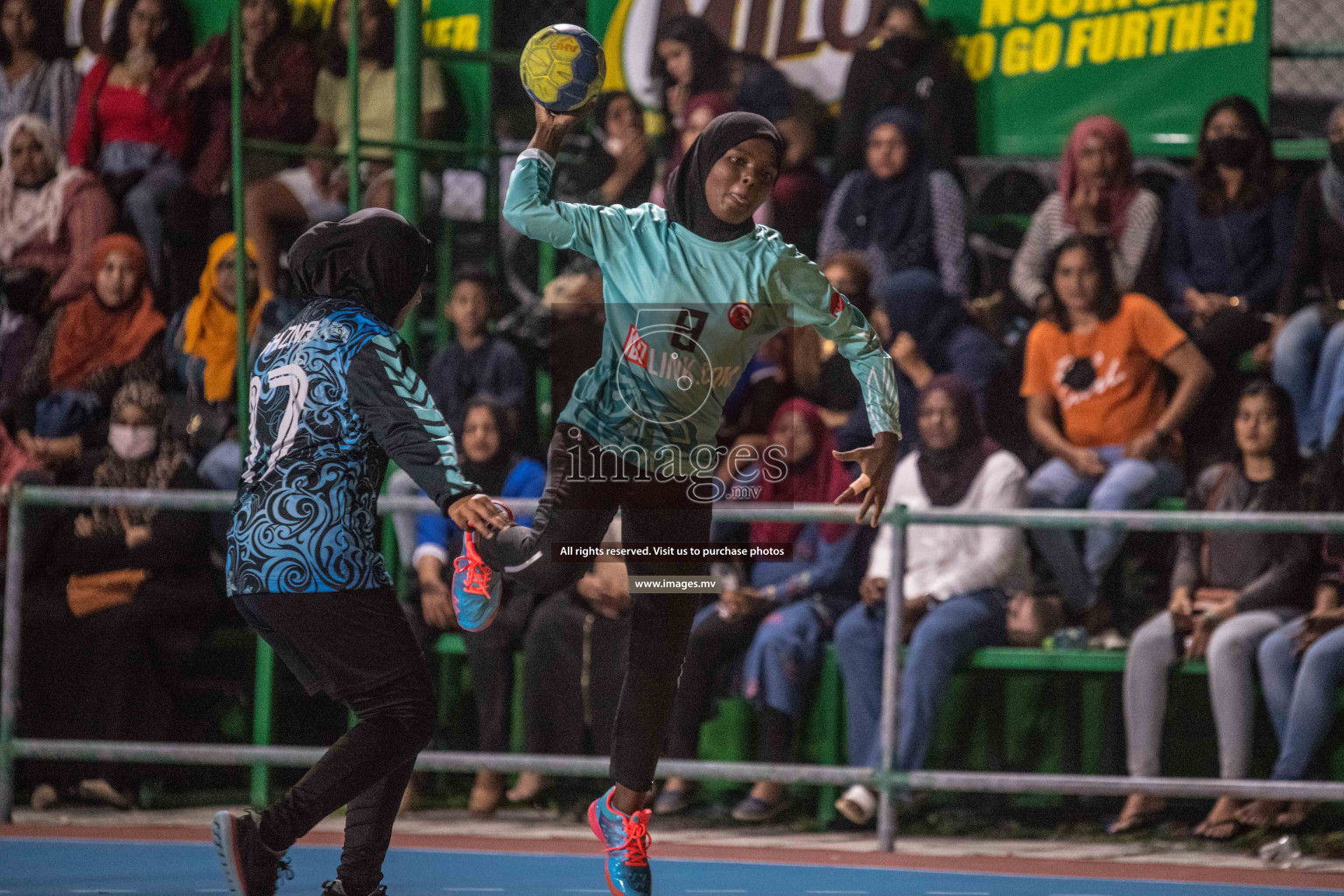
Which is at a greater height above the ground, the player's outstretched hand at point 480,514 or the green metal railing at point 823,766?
the player's outstretched hand at point 480,514

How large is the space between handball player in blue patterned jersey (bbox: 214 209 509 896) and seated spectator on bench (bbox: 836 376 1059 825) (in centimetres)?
244

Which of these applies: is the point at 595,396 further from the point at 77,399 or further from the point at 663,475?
the point at 77,399

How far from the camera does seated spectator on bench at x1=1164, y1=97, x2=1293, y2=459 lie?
7121mm

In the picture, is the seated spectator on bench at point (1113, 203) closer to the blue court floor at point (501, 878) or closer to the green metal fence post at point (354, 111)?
the blue court floor at point (501, 878)

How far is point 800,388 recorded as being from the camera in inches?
288

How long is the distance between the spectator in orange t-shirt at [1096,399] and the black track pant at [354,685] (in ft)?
11.1

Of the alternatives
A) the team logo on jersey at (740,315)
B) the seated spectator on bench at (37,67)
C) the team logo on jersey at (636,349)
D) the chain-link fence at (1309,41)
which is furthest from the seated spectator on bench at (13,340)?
the chain-link fence at (1309,41)

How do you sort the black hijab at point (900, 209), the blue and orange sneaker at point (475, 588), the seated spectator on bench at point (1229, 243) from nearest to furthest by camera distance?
1. the blue and orange sneaker at point (475, 588)
2. the seated spectator on bench at point (1229, 243)
3. the black hijab at point (900, 209)

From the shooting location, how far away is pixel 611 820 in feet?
15.2

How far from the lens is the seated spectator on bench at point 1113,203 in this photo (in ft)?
24.1

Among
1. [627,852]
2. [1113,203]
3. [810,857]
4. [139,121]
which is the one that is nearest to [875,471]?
[627,852]

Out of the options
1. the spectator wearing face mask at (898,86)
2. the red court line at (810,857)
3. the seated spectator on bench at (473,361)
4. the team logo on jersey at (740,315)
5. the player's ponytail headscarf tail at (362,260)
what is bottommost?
the red court line at (810,857)

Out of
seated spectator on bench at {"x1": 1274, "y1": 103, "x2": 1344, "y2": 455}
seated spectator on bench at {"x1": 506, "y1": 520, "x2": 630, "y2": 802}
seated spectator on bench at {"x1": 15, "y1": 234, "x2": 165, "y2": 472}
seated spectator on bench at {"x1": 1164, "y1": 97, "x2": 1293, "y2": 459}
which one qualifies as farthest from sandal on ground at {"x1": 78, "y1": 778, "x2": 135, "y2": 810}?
seated spectator on bench at {"x1": 1274, "y1": 103, "x2": 1344, "y2": 455}

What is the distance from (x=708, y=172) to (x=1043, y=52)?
13.6 feet
